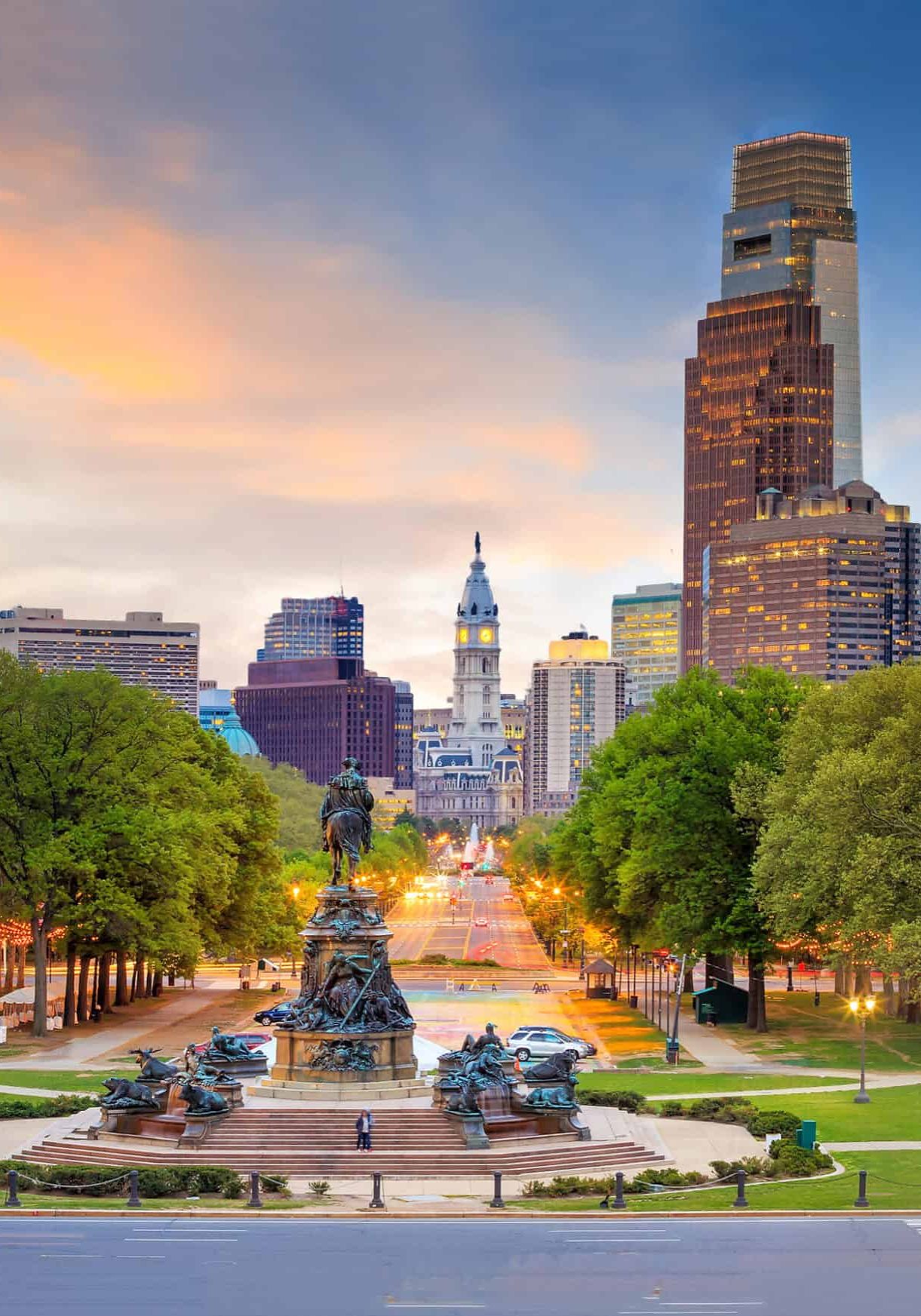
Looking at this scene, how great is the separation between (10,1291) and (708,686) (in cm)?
6097

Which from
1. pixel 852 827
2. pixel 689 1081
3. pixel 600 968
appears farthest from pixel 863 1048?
pixel 600 968

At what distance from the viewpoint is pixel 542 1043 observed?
67.6 meters

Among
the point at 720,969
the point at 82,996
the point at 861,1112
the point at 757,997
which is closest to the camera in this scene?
the point at 861,1112

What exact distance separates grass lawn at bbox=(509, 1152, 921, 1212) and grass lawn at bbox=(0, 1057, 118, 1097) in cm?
2248

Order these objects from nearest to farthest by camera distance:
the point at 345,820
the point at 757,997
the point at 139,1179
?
1. the point at 139,1179
2. the point at 345,820
3. the point at 757,997

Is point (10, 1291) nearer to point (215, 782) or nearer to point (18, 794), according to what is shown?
point (18, 794)

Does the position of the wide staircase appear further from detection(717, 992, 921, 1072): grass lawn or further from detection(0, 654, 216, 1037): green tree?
detection(0, 654, 216, 1037): green tree

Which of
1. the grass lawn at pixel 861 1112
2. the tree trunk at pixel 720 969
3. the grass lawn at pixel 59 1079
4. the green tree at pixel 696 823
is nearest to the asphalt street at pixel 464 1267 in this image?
the grass lawn at pixel 861 1112

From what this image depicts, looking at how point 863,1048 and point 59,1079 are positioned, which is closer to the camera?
point 863,1048

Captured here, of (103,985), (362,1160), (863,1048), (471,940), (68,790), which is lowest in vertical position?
(362,1160)

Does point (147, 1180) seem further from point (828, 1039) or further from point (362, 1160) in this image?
point (828, 1039)

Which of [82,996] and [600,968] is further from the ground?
[600,968]

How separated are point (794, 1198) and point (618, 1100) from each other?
13.3 meters

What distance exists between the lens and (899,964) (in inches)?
2256
